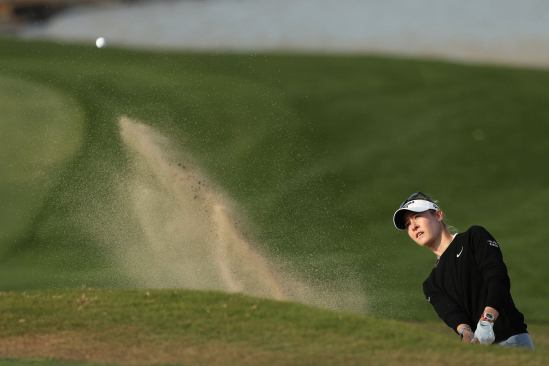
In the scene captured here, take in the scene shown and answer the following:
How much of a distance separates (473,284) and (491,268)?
0.61ft

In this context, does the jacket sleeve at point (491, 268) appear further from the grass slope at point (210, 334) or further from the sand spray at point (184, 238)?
the sand spray at point (184, 238)

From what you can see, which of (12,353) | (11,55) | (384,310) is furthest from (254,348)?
(11,55)

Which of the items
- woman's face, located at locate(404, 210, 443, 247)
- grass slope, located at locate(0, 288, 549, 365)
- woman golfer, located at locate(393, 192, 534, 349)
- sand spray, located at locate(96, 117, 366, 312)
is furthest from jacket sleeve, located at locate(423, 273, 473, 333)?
sand spray, located at locate(96, 117, 366, 312)

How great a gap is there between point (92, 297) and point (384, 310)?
284 centimetres

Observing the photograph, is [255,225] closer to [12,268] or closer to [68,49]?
[12,268]

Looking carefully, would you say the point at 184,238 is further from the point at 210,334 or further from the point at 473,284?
the point at 473,284

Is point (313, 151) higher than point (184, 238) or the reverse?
higher

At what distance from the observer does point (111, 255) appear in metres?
8.20

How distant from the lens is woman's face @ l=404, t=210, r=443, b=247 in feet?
13.0

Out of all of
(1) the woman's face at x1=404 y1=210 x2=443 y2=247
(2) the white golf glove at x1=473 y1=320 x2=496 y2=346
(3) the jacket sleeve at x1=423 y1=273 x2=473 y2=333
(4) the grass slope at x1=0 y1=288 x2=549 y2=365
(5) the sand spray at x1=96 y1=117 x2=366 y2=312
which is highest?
(5) the sand spray at x1=96 y1=117 x2=366 y2=312

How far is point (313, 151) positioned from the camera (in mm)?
10609

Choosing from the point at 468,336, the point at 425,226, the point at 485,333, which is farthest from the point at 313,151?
the point at 485,333

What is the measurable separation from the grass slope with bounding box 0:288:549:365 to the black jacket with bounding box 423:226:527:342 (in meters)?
0.17

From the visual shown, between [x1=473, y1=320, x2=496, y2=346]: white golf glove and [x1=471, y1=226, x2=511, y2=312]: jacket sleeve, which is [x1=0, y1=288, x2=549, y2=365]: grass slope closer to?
[x1=473, y1=320, x2=496, y2=346]: white golf glove
